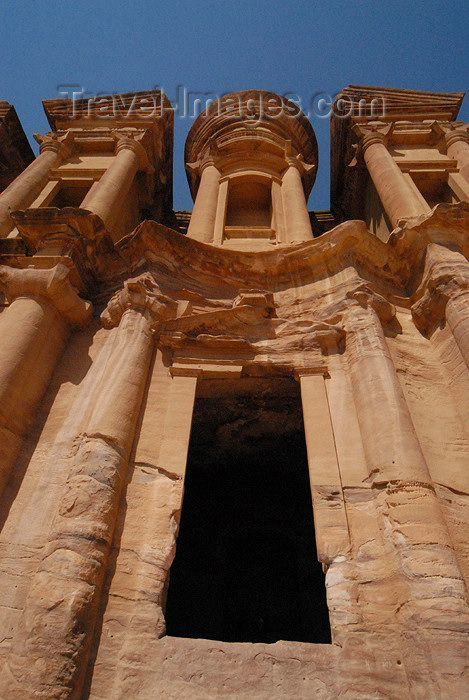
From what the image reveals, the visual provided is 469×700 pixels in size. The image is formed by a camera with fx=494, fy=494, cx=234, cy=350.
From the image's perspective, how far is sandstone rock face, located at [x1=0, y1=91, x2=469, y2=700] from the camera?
13.6ft

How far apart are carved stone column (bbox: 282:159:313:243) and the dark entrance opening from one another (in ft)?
16.1

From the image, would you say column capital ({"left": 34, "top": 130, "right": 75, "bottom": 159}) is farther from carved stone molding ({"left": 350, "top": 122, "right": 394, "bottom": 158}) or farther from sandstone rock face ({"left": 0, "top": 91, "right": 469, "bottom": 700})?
carved stone molding ({"left": 350, "top": 122, "right": 394, "bottom": 158})

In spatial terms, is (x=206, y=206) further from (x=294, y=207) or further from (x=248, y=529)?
(x=248, y=529)

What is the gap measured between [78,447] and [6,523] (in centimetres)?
106

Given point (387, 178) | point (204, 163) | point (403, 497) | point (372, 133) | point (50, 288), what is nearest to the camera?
point (403, 497)

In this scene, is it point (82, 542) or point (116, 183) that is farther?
point (116, 183)

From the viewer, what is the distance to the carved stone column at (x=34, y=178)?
36.8 feet

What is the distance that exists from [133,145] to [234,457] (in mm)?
10030

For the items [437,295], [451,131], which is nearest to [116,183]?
[437,295]

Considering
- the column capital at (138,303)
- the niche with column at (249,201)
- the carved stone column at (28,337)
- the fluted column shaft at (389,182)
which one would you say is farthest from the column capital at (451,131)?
the carved stone column at (28,337)

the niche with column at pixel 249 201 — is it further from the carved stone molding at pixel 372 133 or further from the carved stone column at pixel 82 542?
the carved stone column at pixel 82 542

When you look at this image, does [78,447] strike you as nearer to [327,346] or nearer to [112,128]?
[327,346]

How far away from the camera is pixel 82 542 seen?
468 centimetres

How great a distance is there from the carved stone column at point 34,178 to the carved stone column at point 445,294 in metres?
8.56
